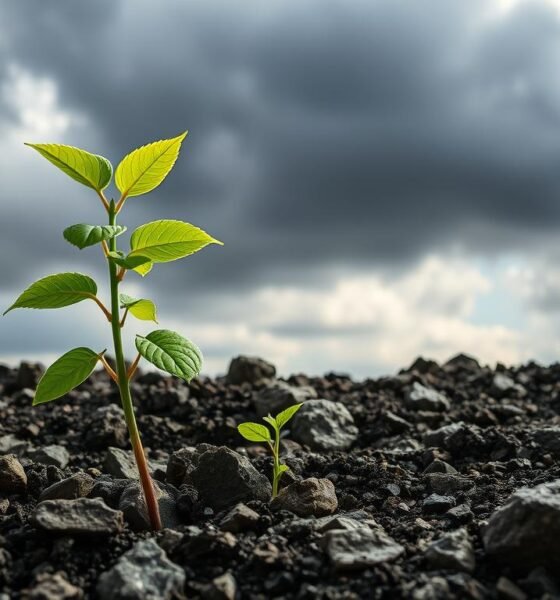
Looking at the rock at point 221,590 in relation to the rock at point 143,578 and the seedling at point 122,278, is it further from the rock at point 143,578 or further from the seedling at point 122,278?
the seedling at point 122,278

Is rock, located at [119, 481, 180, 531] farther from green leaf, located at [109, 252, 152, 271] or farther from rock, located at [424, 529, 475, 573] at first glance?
rock, located at [424, 529, 475, 573]

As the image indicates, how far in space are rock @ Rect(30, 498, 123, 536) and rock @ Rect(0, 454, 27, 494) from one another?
2.76ft

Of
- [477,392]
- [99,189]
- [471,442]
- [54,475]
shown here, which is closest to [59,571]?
[54,475]

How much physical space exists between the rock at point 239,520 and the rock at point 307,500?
1.09ft

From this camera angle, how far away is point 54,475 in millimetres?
4551

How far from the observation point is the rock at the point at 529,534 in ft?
10.3

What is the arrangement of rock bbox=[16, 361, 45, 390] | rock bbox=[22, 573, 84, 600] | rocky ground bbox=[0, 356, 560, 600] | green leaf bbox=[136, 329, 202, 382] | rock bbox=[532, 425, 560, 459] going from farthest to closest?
rock bbox=[16, 361, 45, 390] → rock bbox=[532, 425, 560, 459] → green leaf bbox=[136, 329, 202, 382] → rocky ground bbox=[0, 356, 560, 600] → rock bbox=[22, 573, 84, 600]

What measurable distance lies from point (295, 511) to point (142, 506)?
0.81 metres

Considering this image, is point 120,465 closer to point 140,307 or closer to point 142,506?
point 142,506

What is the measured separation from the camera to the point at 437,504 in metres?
4.12

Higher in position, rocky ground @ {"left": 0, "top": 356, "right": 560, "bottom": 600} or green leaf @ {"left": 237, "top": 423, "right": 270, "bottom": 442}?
green leaf @ {"left": 237, "top": 423, "right": 270, "bottom": 442}

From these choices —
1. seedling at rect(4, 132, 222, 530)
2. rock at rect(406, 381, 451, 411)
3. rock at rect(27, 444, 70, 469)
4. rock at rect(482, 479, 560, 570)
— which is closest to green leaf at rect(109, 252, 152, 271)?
seedling at rect(4, 132, 222, 530)

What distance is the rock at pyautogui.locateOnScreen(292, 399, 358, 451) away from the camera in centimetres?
634

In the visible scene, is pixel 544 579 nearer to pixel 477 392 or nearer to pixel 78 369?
pixel 78 369
